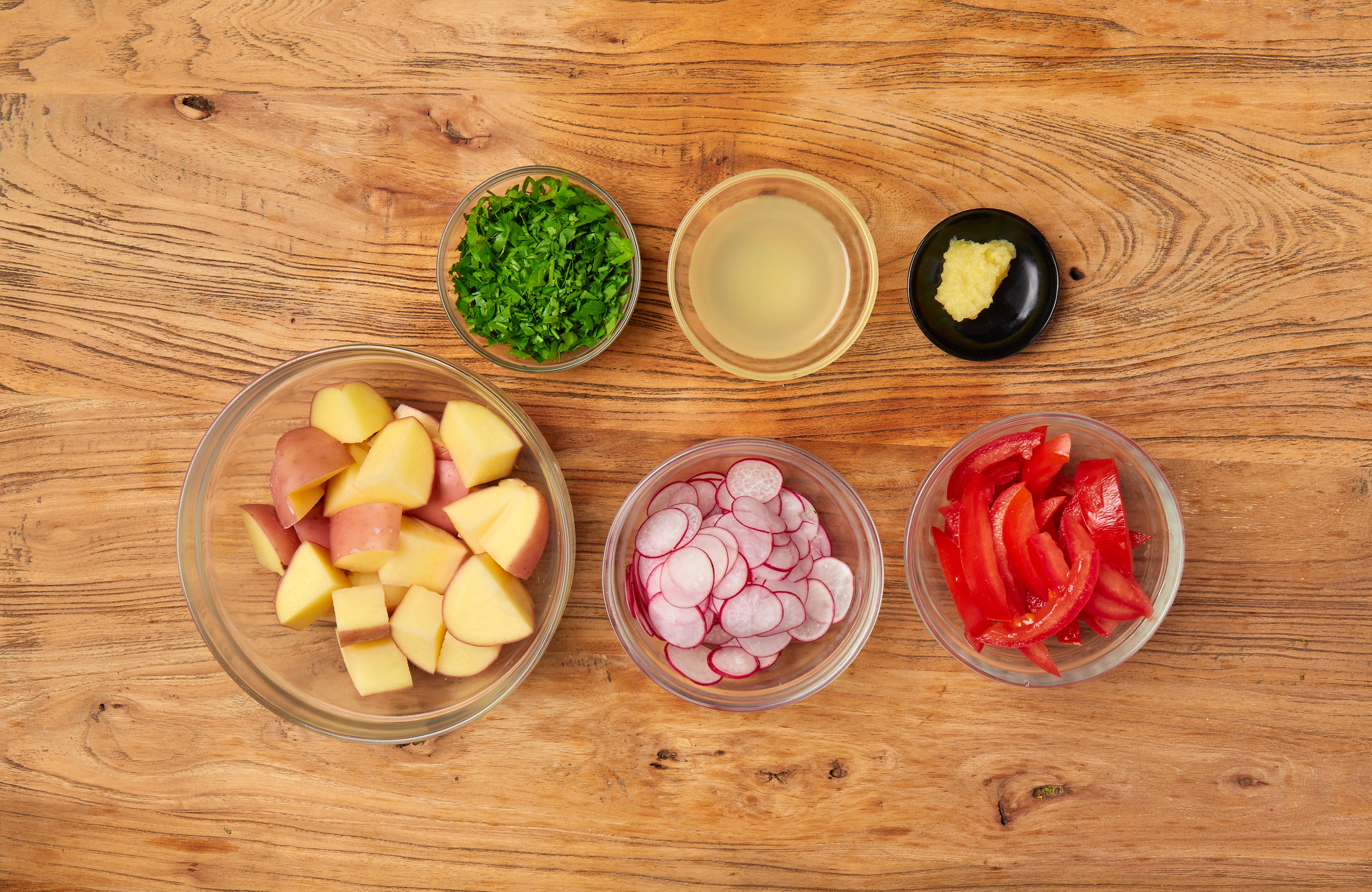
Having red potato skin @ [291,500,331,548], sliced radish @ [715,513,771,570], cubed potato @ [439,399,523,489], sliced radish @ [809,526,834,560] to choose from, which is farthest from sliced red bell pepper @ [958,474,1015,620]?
red potato skin @ [291,500,331,548]

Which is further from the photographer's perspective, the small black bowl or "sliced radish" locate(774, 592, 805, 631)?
the small black bowl

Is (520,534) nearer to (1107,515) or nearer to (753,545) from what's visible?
(753,545)

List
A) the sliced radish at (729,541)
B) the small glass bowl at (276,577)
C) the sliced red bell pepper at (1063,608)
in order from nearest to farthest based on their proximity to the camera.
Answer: the sliced red bell pepper at (1063,608)
the sliced radish at (729,541)
the small glass bowl at (276,577)

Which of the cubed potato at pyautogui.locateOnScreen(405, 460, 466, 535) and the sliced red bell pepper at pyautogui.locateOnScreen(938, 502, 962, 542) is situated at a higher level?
the sliced red bell pepper at pyautogui.locateOnScreen(938, 502, 962, 542)

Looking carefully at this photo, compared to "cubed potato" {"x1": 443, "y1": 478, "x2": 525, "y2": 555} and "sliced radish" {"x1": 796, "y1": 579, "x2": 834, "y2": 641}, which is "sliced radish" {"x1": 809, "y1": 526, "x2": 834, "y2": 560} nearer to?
"sliced radish" {"x1": 796, "y1": 579, "x2": 834, "y2": 641}

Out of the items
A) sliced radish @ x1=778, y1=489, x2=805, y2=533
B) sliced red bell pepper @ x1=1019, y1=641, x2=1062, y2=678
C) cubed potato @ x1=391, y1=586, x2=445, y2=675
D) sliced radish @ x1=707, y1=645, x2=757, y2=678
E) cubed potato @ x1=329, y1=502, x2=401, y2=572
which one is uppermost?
sliced radish @ x1=778, y1=489, x2=805, y2=533

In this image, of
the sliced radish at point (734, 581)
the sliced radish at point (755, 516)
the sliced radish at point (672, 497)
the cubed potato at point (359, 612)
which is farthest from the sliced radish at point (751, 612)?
the cubed potato at point (359, 612)

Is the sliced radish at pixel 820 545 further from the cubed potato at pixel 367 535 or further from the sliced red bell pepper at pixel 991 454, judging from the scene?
the cubed potato at pixel 367 535

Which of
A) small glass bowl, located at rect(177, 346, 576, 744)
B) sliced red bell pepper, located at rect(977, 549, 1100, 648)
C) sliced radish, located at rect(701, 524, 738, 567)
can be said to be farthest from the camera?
small glass bowl, located at rect(177, 346, 576, 744)
